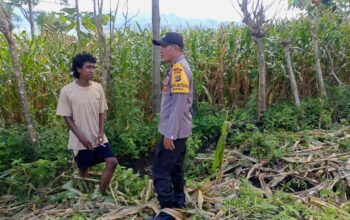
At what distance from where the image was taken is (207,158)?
5.07 meters

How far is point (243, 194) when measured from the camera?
4.05 meters

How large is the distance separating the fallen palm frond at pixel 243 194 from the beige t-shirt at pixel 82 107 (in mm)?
566

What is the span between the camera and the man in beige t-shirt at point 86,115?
3.93 m

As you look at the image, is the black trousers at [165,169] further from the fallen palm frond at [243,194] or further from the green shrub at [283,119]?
the green shrub at [283,119]

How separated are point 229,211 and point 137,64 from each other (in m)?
3.05

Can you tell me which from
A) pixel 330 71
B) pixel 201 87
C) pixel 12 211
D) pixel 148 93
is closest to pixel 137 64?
pixel 148 93

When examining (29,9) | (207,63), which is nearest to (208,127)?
(207,63)

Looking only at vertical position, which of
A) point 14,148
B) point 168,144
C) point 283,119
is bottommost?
point 14,148

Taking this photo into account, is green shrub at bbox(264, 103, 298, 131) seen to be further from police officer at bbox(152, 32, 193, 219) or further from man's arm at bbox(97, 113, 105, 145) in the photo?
man's arm at bbox(97, 113, 105, 145)

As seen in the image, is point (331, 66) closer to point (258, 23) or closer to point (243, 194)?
point (258, 23)

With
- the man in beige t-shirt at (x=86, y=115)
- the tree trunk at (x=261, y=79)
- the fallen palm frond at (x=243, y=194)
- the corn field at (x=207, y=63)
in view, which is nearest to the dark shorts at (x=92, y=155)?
the man in beige t-shirt at (x=86, y=115)

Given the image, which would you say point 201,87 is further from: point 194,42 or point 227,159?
point 227,159

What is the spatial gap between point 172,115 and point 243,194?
1.20 metres

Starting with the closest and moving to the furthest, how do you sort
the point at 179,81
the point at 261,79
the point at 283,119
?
1. the point at 179,81
2. the point at 283,119
3. the point at 261,79
